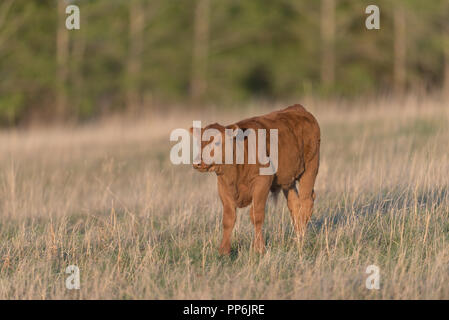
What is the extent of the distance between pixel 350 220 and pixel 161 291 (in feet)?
6.88

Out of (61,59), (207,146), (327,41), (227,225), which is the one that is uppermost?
(327,41)

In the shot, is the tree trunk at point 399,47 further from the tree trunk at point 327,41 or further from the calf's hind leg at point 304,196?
the calf's hind leg at point 304,196

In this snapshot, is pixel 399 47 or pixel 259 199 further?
pixel 399 47

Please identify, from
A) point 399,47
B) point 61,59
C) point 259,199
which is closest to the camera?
point 259,199

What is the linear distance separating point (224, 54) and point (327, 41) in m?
4.30

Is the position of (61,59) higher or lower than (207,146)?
higher

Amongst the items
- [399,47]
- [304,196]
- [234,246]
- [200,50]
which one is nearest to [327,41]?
[399,47]

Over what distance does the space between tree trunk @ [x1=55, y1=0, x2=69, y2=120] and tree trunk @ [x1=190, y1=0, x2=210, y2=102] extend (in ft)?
17.0

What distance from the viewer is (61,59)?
2266 centimetres

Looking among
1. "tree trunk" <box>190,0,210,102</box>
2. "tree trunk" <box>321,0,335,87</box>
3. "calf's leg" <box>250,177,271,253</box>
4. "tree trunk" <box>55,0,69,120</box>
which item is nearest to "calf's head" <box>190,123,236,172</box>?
"calf's leg" <box>250,177,271,253</box>

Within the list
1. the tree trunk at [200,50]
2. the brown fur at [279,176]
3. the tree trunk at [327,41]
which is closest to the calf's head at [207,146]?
the brown fur at [279,176]

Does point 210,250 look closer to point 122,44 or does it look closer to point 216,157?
point 216,157

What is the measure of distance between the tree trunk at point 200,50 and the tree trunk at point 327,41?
4.47 metres

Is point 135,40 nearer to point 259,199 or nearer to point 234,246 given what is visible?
point 234,246
